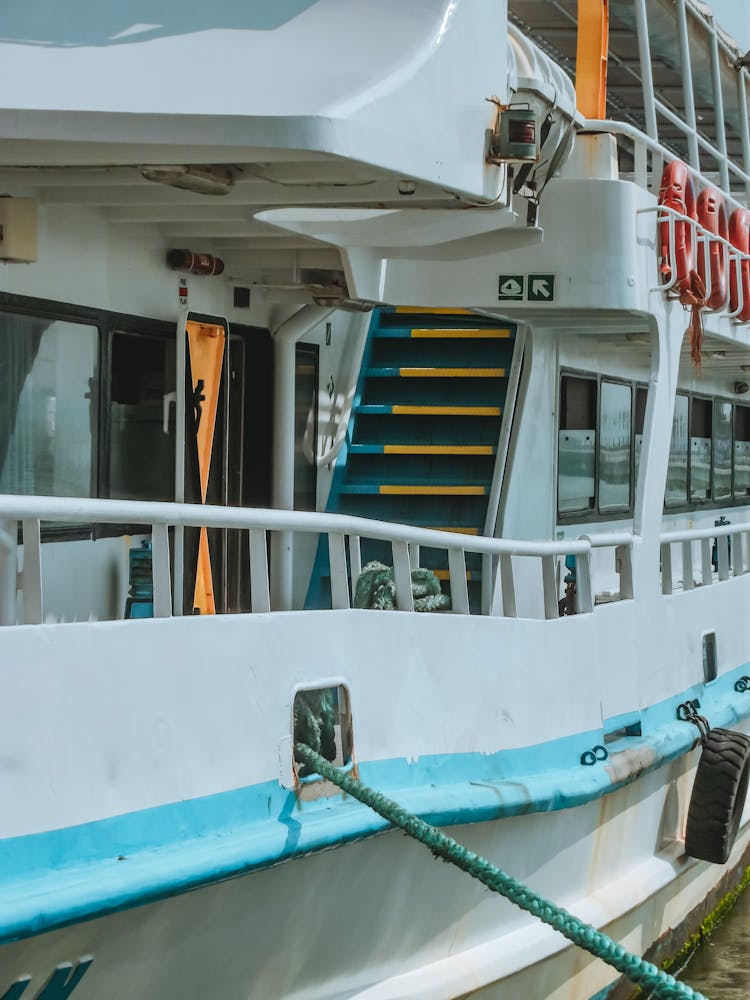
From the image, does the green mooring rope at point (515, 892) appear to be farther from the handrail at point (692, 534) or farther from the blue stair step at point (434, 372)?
the blue stair step at point (434, 372)

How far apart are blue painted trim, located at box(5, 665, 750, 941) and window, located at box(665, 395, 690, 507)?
4.70 m

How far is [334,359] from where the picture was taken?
8.29m

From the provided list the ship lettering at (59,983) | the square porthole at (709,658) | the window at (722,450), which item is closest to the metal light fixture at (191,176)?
the ship lettering at (59,983)

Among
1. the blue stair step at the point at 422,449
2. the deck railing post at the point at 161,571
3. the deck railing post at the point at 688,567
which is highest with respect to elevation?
the blue stair step at the point at 422,449

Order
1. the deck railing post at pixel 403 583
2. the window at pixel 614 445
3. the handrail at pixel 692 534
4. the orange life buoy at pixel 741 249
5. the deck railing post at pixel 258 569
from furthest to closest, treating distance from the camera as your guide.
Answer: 1. the window at pixel 614 445
2. the orange life buoy at pixel 741 249
3. the handrail at pixel 692 534
4. the deck railing post at pixel 403 583
5. the deck railing post at pixel 258 569

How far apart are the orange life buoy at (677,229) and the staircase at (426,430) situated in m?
1.15

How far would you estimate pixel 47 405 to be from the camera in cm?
600

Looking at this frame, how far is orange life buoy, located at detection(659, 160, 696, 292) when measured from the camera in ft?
24.7

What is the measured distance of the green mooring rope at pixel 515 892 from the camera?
417 cm

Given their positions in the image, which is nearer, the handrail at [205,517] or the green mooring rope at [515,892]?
the handrail at [205,517]

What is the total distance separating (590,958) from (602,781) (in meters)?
0.98

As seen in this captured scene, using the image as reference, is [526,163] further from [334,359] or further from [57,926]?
[57,926]

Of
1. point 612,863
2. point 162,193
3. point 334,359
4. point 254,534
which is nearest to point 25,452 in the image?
point 162,193

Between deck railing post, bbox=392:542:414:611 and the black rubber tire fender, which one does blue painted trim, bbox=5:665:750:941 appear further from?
the black rubber tire fender
